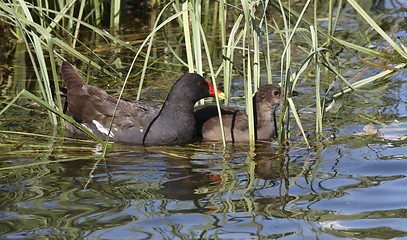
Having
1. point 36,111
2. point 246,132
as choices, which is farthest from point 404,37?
point 36,111

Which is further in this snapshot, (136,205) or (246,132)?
(246,132)

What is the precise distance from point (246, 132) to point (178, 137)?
55 cm

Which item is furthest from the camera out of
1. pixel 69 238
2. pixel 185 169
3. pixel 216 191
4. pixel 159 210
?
pixel 185 169

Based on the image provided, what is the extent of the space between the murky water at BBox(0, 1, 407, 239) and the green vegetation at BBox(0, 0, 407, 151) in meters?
0.25

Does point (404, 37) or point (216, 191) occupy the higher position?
point (404, 37)

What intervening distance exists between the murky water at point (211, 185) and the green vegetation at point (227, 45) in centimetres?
25

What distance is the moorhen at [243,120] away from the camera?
24.9 feet

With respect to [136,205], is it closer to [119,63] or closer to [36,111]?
[36,111]

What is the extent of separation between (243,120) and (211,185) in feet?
5.25

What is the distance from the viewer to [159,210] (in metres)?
5.56

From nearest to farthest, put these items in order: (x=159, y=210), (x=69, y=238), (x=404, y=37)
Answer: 1. (x=69, y=238)
2. (x=159, y=210)
3. (x=404, y=37)

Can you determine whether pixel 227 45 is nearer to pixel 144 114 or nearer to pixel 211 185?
pixel 144 114

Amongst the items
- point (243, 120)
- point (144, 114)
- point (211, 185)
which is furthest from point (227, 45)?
point (211, 185)

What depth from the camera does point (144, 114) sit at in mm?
7785
